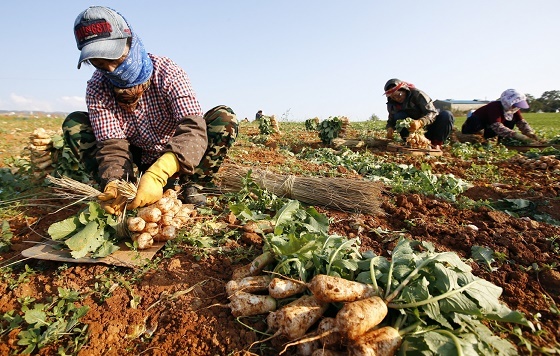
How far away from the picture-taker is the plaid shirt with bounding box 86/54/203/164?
2756mm

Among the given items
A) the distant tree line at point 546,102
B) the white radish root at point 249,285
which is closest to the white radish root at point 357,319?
the white radish root at point 249,285

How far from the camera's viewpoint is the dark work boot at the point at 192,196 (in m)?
3.02

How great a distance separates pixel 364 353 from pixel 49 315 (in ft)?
5.42

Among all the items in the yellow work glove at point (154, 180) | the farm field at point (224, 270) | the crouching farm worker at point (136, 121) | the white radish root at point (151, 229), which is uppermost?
the crouching farm worker at point (136, 121)

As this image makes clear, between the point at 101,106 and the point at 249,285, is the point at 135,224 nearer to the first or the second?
the point at 249,285

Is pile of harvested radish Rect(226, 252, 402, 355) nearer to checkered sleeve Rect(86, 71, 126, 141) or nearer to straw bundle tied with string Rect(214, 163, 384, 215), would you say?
straw bundle tied with string Rect(214, 163, 384, 215)

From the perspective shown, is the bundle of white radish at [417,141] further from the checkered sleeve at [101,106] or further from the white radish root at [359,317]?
the white radish root at [359,317]

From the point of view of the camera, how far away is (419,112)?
6621 mm

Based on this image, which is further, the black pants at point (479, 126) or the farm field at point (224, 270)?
the black pants at point (479, 126)

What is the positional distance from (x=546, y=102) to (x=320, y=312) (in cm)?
5778

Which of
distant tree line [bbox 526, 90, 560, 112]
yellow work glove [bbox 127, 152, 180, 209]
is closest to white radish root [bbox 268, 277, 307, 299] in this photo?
yellow work glove [bbox 127, 152, 180, 209]

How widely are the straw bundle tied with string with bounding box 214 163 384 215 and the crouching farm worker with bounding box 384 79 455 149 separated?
3754 mm

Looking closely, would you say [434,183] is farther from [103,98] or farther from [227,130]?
[103,98]

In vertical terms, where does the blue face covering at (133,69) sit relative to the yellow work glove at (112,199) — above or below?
above
